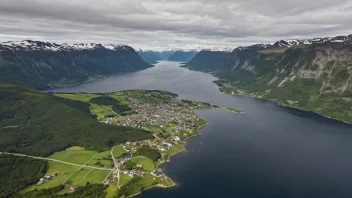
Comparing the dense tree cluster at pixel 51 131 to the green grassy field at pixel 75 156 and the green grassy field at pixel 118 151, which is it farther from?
the green grassy field at pixel 118 151

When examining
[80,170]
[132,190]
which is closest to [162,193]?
[132,190]

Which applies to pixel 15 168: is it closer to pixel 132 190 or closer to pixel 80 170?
pixel 80 170

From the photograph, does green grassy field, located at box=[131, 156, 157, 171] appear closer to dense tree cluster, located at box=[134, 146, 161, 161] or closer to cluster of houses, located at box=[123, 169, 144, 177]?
dense tree cluster, located at box=[134, 146, 161, 161]

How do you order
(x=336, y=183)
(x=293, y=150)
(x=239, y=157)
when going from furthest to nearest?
1. (x=293, y=150)
2. (x=239, y=157)
3. (x=336, y=183)

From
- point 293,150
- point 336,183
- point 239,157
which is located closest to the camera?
point 336,183

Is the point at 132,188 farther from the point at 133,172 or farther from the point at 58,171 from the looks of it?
the point at 58,171

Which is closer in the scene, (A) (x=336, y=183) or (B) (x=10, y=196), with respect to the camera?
(B) (x=10, y=196)
